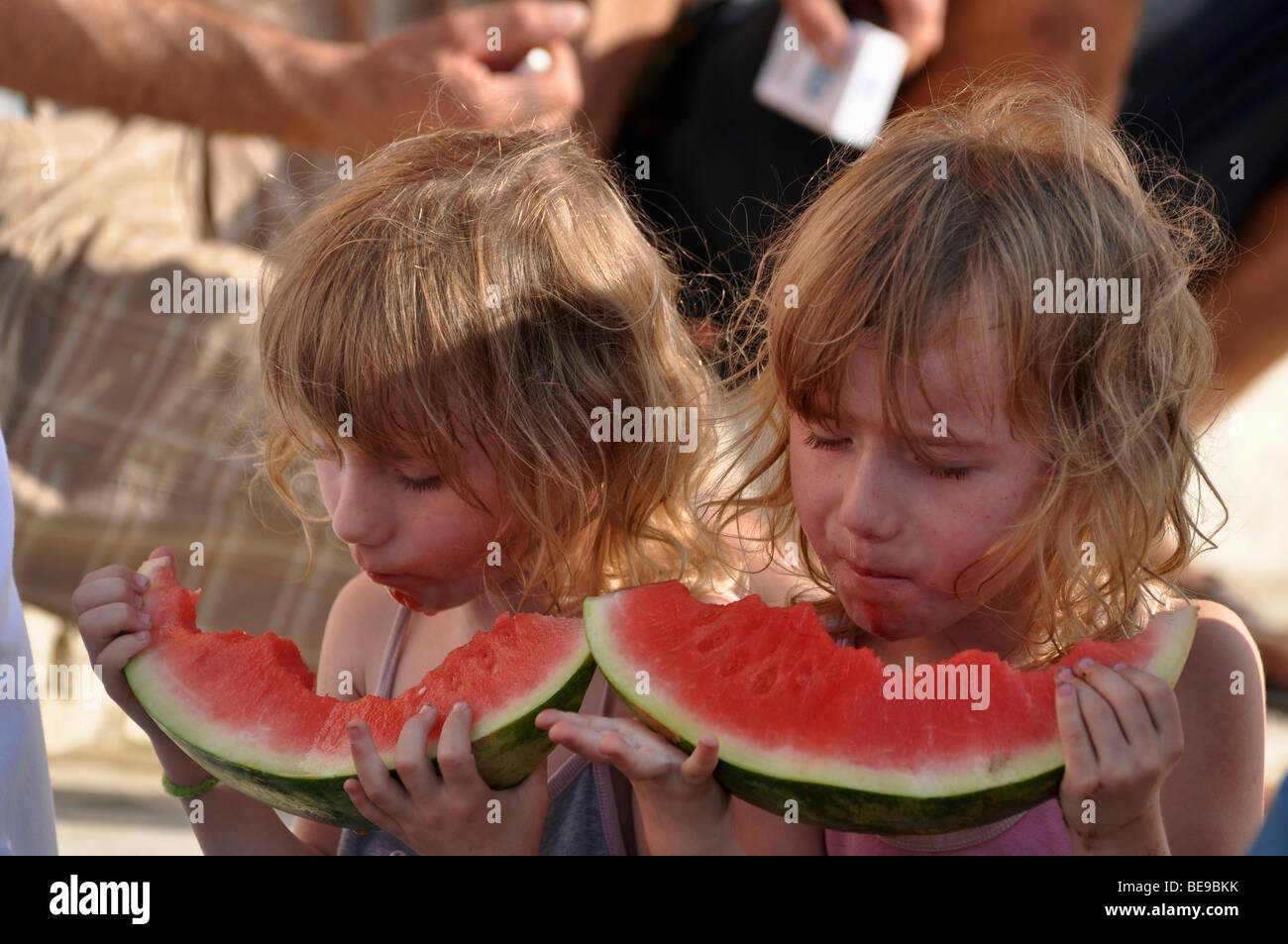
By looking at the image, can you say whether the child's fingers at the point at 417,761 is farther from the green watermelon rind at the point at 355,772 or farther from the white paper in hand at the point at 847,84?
the white paper in hand at the point at 847,84

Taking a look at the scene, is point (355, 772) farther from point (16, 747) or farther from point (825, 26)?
point (825, 26)

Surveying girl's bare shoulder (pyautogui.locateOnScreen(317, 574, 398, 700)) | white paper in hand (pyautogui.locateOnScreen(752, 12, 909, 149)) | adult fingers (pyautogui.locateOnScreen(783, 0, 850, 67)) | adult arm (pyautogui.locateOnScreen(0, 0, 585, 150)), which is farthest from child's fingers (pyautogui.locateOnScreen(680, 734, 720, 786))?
adult arm (pyautogui.locateOnScreen(0, 0, 585, 150))

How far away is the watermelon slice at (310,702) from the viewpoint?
107 cm

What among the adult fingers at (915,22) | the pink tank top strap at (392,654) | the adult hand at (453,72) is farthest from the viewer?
the adult fingers at (915,22)

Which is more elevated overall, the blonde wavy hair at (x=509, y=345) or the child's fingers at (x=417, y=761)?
the blonde wavy hair at (x=509, y=345)

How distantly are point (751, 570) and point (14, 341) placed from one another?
209cm

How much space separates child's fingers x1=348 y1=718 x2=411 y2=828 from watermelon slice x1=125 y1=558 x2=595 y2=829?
0.02 meters

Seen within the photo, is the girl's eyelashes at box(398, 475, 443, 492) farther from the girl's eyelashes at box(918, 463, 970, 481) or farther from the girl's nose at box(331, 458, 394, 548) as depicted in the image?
the girl's eyelashes at box(918, 463, 970, 481)

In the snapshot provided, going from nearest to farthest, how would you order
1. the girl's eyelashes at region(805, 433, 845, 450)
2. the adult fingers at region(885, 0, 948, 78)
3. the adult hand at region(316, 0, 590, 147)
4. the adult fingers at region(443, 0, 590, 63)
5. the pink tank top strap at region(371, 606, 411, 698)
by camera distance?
the girl's eyelashes at region(805, 433, 845, 450)
the pink tank top strap at region(371, 606, 411, 698)
the adult hand at region(316, 0, 590, 147)
the adult fingers at region(443, 0, 590, 63)
the adult fingers at region(885, 0, 948, 78)

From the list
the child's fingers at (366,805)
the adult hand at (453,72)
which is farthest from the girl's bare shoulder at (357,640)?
the adult hand at (453,72)

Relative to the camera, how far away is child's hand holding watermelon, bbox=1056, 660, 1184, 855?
91cm

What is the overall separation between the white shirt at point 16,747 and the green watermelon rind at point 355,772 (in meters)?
0.15

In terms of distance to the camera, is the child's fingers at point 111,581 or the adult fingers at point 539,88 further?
the adult fingers at point 539,88
